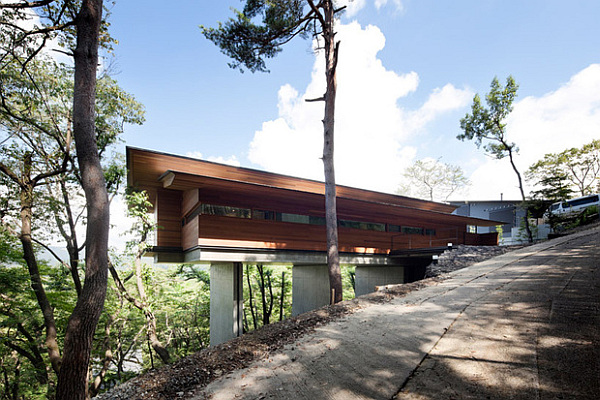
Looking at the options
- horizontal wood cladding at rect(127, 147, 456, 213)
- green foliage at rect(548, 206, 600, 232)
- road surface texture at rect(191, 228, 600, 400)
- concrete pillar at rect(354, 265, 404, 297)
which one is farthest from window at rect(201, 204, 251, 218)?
green foliage at rect(548, 206, 600, 232)

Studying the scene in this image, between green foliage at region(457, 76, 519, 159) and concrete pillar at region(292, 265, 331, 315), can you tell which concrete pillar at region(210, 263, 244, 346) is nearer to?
concrete pillar at region(292, 265, 331, 315)

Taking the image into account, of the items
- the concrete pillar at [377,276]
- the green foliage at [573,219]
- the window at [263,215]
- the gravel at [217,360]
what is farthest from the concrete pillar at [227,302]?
the green foliage at [573,219]

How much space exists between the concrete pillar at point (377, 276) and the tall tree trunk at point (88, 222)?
13350mm

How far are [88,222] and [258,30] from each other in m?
8.30

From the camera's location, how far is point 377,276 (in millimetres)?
15742

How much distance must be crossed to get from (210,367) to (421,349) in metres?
2.29

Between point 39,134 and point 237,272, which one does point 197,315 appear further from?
point 39,134

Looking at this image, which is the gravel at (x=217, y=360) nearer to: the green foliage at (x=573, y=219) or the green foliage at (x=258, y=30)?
the green foliage at (x=258, y=30)

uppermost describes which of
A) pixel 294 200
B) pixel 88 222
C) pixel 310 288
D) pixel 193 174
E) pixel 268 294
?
pixel 193 174

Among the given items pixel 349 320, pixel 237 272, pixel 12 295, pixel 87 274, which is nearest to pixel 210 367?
pixel 349 320

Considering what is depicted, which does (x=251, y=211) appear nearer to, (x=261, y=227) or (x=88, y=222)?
(x=261, y=227)

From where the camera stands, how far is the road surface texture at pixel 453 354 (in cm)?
225

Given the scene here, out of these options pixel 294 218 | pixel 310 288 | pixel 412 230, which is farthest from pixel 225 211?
pixel 412 230

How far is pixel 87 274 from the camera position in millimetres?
4652
